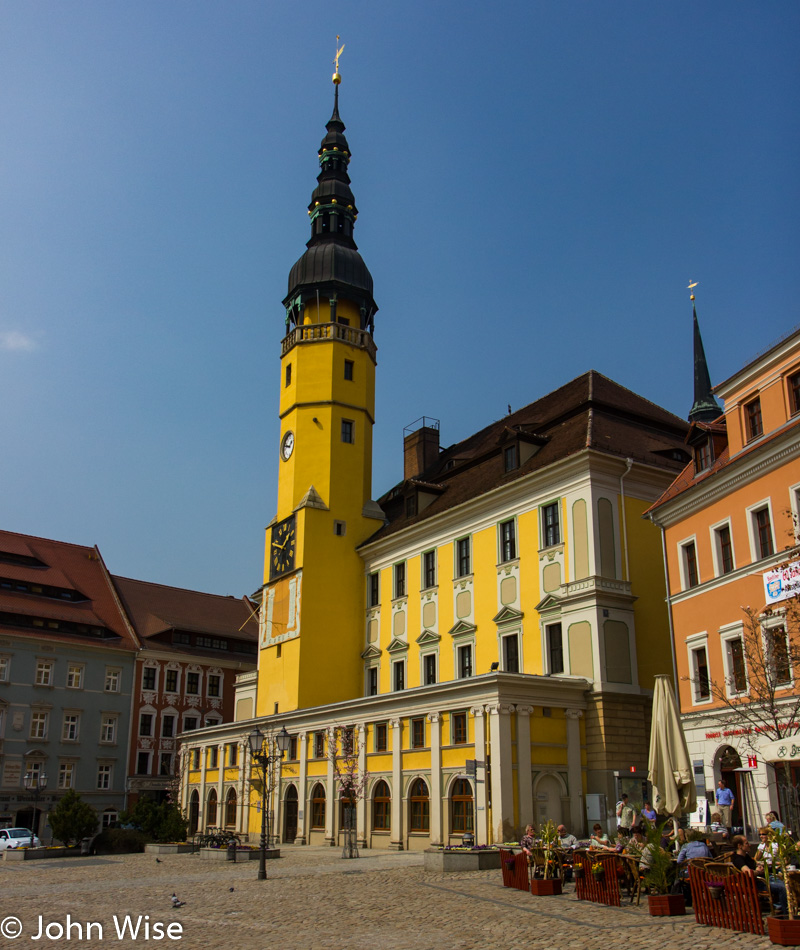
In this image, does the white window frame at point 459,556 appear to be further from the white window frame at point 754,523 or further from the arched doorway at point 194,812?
the arched doorway at point 194,812

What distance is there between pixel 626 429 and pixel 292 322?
21946mm

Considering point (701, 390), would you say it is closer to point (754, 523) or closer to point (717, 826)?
point (754, 523)

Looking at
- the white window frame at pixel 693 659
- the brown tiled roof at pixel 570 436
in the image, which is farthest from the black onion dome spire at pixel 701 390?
the white window frame at pixel 693 659

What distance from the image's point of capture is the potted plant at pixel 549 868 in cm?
1705

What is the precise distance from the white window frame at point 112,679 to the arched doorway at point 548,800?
117ft

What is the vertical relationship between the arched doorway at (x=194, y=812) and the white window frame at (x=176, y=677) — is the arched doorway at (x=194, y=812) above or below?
below

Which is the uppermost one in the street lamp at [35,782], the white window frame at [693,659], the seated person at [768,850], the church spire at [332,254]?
the church spire at [332,254]

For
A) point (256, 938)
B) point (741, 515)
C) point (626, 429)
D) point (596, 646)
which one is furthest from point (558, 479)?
point (256, 938)

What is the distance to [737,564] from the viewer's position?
24625 millimetres

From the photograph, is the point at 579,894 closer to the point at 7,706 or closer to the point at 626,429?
the point at 626,429

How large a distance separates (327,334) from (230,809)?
2458 cm

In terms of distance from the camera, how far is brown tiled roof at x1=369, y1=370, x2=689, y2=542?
34938mm

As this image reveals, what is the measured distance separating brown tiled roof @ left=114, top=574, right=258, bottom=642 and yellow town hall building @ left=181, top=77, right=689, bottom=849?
11.6m

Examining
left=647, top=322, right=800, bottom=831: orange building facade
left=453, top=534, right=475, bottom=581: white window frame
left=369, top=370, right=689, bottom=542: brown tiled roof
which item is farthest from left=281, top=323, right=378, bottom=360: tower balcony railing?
left=647, top=322, right=800, bottom=831: orange building facade
